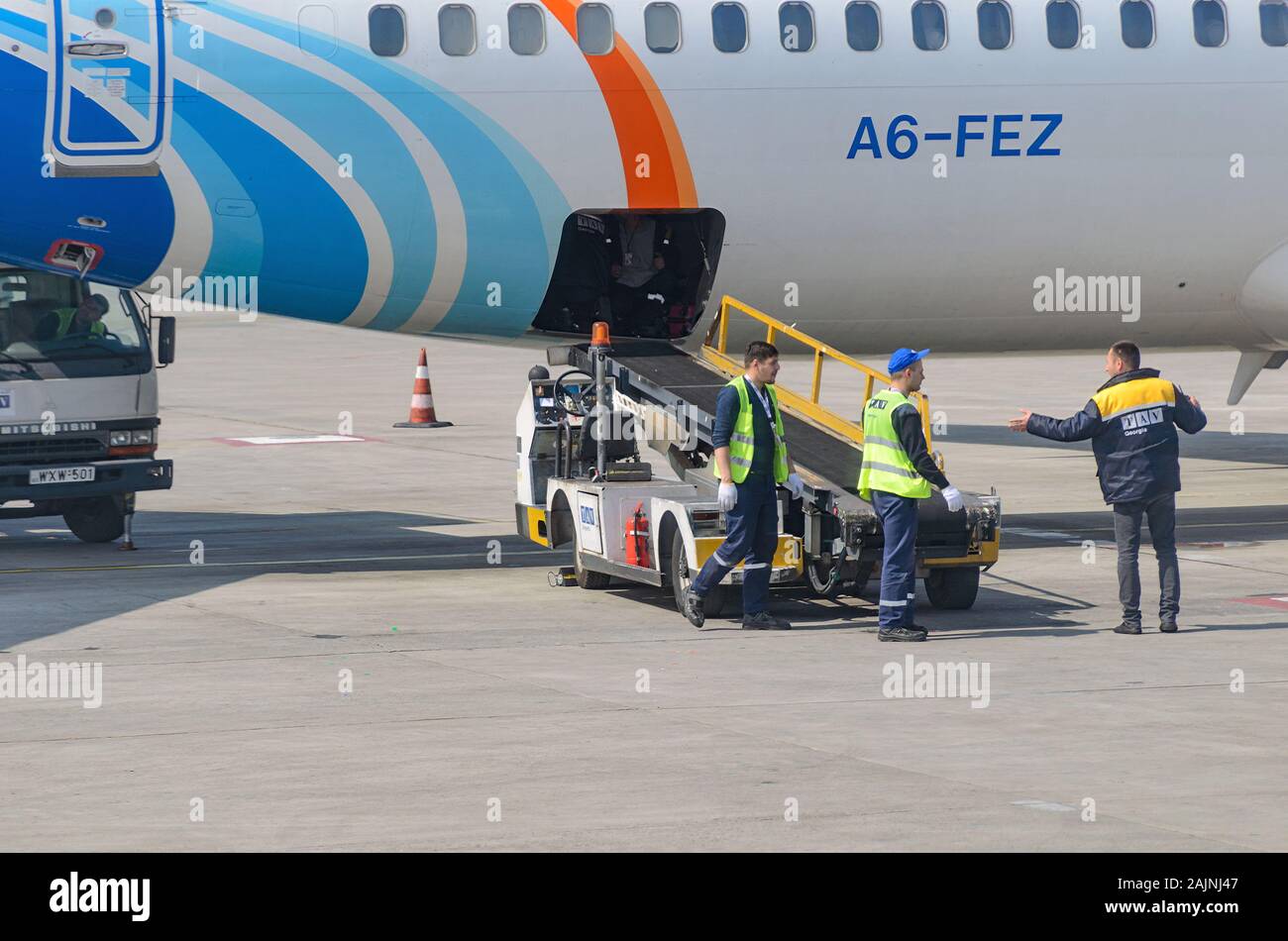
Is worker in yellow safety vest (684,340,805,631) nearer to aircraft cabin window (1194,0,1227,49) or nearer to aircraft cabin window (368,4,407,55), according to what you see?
aircraft cabin window (368,4,407,55)

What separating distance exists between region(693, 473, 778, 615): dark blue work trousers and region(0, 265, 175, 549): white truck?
7.25 m

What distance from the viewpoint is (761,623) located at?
593 inches

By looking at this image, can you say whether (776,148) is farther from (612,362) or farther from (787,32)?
(612,362)

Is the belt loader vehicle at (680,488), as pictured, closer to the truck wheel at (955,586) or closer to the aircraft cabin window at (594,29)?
the truck wheel at (955,586)

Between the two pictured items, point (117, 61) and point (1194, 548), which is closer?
point (117, 61)

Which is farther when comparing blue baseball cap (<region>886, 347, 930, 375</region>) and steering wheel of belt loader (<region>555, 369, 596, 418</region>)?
steering wheel of belt loader (<region>555, 369, 596, 418</region>)

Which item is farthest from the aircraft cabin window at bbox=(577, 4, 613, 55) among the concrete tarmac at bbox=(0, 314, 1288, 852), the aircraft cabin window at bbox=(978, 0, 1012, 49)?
the concrete tarmac at bbox=(0, 314, 1288, 852)

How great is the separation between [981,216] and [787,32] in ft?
8.06

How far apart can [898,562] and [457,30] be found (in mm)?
6011

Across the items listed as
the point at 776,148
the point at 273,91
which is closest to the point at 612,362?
the point at 776,148

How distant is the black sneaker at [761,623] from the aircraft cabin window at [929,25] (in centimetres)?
578

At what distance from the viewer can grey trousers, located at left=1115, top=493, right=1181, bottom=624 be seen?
14.8 meters

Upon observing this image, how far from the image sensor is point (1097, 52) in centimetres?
1836
